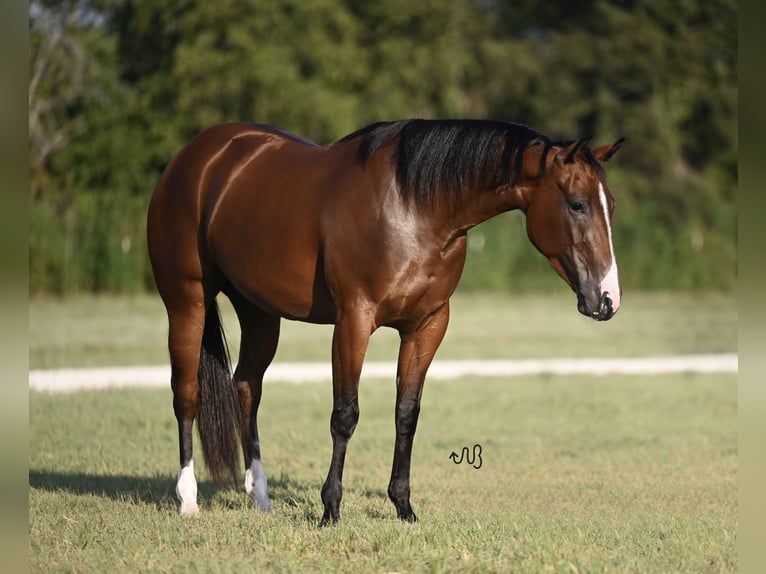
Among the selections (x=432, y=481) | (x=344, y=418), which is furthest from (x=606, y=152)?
(x=432, y=481)

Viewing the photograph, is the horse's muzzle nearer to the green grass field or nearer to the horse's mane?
the horse's mane

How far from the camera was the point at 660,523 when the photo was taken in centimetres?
Answer: 637

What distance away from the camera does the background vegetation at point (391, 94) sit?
94.4 ft

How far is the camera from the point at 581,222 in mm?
5633

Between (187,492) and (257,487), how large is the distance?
1.49ft

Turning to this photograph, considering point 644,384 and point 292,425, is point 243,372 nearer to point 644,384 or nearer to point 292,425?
point 292,425

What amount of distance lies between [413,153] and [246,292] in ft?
4.48

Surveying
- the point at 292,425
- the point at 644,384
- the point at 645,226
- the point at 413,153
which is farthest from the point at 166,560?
the point at 645,226

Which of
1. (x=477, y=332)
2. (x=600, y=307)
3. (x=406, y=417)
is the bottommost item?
(x=477, y=332)

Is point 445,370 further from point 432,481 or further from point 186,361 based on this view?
point 186,361

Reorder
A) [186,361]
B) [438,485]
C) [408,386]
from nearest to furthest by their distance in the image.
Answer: [408,386], [186,361], [438,485]

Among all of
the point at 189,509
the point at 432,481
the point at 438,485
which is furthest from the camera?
the point at 432,481

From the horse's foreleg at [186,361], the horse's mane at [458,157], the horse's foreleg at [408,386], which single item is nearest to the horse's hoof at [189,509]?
the horse's foreleg at [186,361]

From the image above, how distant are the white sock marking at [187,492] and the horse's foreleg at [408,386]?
121 centimetres
